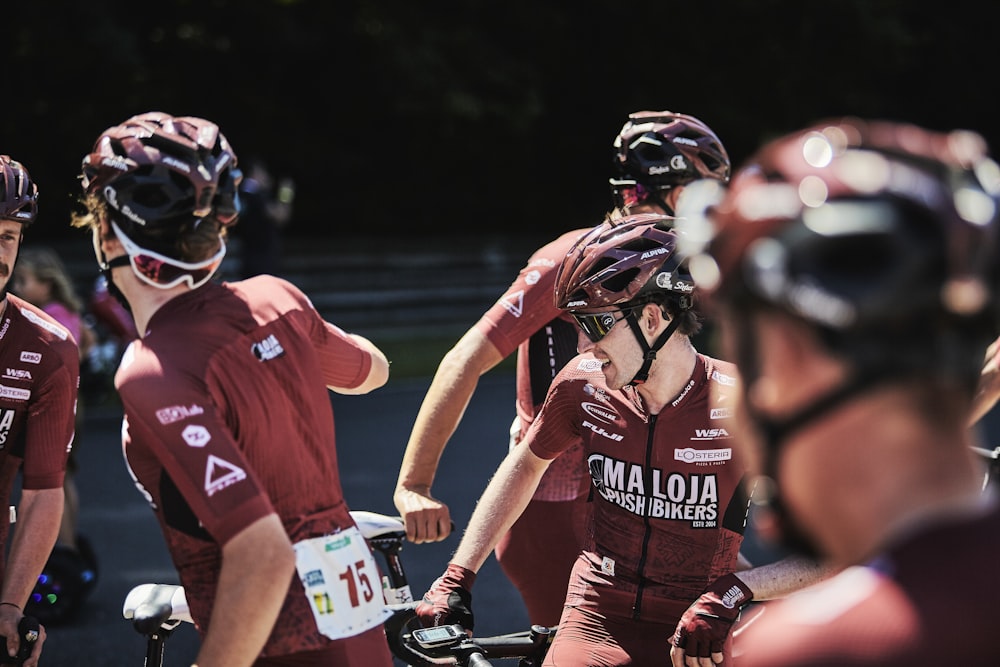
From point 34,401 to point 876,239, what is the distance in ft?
10.1

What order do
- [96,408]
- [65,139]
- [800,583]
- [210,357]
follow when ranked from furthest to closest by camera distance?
[65,139]
[96,408]
[800,583]
[210,357]

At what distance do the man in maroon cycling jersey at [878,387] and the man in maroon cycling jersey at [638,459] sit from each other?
2.04 m

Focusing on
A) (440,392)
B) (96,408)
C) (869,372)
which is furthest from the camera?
(96,408)

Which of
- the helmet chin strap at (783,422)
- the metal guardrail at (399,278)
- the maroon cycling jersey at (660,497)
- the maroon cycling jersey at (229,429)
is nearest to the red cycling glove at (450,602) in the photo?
the maroon cycling jersey at (660,497)

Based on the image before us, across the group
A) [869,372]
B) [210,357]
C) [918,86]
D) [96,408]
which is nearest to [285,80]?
[96,408]

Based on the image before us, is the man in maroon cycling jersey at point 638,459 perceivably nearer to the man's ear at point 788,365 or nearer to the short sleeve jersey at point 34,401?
the short sleeve jersey at point 34,401

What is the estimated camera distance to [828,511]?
4.69 ft

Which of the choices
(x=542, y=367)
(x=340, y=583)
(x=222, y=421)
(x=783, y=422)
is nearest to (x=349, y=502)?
(x=542, y=367)

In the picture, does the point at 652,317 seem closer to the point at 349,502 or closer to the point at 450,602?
the point at 450,602

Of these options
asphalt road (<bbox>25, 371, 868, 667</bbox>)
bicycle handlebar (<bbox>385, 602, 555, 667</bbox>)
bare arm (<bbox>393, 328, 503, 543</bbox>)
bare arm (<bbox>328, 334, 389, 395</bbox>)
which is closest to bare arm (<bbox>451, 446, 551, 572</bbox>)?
bare arm (<bbox>393, 328, 503, 543</bbox>)

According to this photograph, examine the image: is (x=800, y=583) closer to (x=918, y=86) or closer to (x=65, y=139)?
(x=65, y=139)

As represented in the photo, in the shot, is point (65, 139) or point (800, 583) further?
point (65, 139)

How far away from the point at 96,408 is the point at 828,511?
525 inches

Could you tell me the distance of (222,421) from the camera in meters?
2.53
